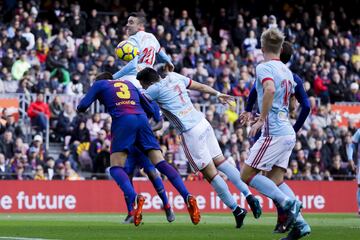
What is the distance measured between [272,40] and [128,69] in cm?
518

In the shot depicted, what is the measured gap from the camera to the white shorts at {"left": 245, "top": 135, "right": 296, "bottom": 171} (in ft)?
42.1

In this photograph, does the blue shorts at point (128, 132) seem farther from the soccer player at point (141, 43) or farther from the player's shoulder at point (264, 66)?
the player's shoulder at point (264, 66)

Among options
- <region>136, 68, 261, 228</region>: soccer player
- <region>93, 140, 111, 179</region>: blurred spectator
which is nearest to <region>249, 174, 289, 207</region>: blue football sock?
<region>136, 68, 261, 228</region>: soccer player

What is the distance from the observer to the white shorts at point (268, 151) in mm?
12820

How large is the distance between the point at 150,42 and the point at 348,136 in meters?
14.1

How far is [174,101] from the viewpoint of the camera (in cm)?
1581

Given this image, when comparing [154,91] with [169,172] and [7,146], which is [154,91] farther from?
[7,146]

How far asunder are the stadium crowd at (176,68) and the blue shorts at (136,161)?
8.83 m

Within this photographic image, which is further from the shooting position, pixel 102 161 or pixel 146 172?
pixel 102 161

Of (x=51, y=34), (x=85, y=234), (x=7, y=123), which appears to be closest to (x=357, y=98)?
(x=51, y=34)

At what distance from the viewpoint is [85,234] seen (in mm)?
13766

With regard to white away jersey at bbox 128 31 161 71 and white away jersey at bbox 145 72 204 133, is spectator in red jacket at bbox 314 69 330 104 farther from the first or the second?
white away jersey at bbox 145 72 204 133

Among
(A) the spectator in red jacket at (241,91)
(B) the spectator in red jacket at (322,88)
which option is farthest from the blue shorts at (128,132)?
(B) the spectator in red jacket at (322,88)

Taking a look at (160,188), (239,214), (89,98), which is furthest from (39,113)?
(239,214)
